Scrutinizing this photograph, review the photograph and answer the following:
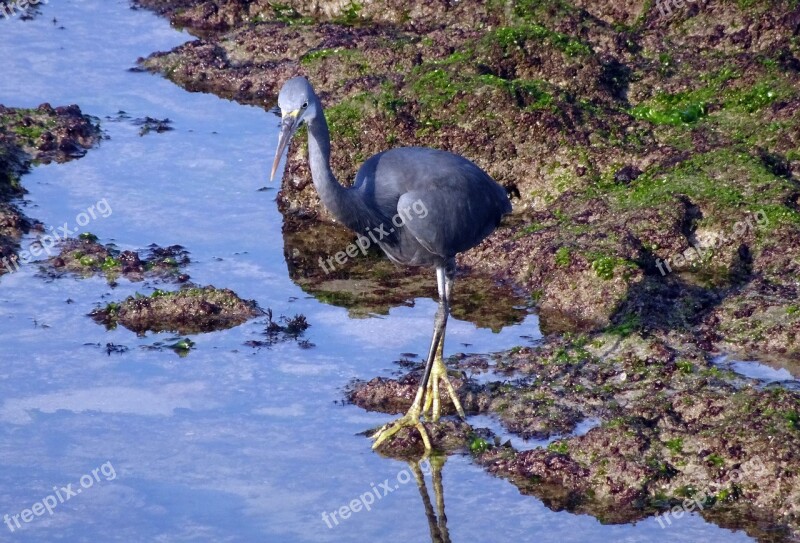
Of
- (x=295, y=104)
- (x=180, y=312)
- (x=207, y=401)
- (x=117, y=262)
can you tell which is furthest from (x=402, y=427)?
(x=117, y=262)

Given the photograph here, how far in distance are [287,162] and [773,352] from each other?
16.3ft

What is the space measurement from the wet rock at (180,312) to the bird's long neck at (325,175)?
1.91 meters

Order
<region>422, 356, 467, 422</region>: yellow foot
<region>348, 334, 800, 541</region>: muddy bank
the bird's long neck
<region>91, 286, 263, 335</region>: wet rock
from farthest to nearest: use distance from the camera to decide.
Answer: <region>91, 286, 263, 335</region>: wet rock → <region>422, 356, 467, 422</region>: yellow foot → the bird's long neck → <region>348, 334, 800, 541</region>: muddy bank

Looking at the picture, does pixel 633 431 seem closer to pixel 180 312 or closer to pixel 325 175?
A: pixel 325 175

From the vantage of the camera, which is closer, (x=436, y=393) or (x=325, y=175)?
(x=325, y=175)

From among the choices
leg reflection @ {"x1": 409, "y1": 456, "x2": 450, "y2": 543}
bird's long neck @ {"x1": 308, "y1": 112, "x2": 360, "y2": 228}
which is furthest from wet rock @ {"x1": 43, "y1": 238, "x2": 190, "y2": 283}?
leg reflection @ {"x1": 409, "y1": 456, "x2": 450, "y2": 543}

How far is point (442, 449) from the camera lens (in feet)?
25.6

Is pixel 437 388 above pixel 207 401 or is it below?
below

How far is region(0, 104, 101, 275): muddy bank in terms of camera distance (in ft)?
39.0

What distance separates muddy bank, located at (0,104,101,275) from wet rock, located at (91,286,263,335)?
253 cm

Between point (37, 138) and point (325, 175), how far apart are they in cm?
598

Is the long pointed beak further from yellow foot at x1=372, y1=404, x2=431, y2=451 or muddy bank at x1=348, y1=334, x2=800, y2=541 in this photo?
muddy bank at x1=348, y1=334, x2=800, y2=541

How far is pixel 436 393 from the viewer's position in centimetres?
805

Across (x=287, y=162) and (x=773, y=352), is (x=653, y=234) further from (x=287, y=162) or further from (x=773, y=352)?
(x=287, y=162)
